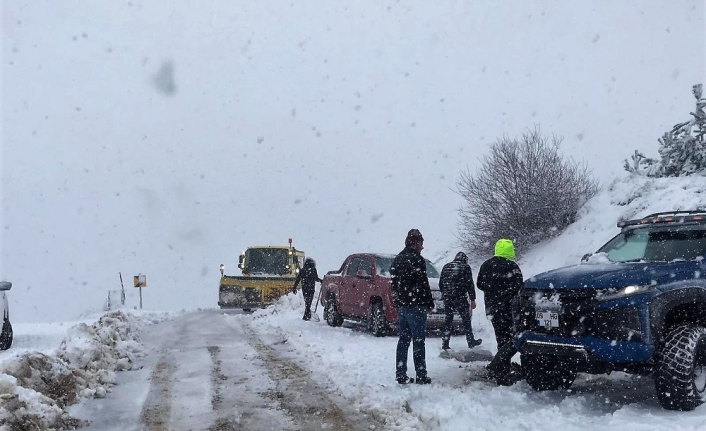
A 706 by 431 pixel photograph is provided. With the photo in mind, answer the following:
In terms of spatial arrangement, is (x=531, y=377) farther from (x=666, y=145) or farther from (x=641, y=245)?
(x=666, y=145)

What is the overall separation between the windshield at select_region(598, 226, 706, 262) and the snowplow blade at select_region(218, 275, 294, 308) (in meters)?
14.5

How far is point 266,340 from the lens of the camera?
1236 cm

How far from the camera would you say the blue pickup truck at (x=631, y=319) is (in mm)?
5691

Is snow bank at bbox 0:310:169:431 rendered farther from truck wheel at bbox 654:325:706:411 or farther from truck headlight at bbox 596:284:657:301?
truck wheel at bbox 654:325:706:411

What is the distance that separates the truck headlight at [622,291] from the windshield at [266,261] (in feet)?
56.2

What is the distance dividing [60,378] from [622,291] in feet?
20.3

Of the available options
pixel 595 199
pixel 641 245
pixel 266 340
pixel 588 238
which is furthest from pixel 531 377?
pixel 595 199

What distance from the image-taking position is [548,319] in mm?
6277

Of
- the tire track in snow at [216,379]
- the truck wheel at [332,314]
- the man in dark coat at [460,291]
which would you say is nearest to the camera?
the tire track in snow at [216,379]

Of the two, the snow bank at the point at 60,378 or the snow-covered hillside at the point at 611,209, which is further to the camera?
the snow-covered hillside at the point at 611,209

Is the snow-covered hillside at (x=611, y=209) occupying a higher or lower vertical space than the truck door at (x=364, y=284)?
higher

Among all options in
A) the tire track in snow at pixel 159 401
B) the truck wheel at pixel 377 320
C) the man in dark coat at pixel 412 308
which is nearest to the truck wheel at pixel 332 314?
the truck wheel at pixel 377 320

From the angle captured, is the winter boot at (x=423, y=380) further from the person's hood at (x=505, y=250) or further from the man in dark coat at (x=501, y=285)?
the person's hood at (x=505, y=250)

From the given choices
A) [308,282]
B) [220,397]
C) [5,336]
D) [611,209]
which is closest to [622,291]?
[220,397]
